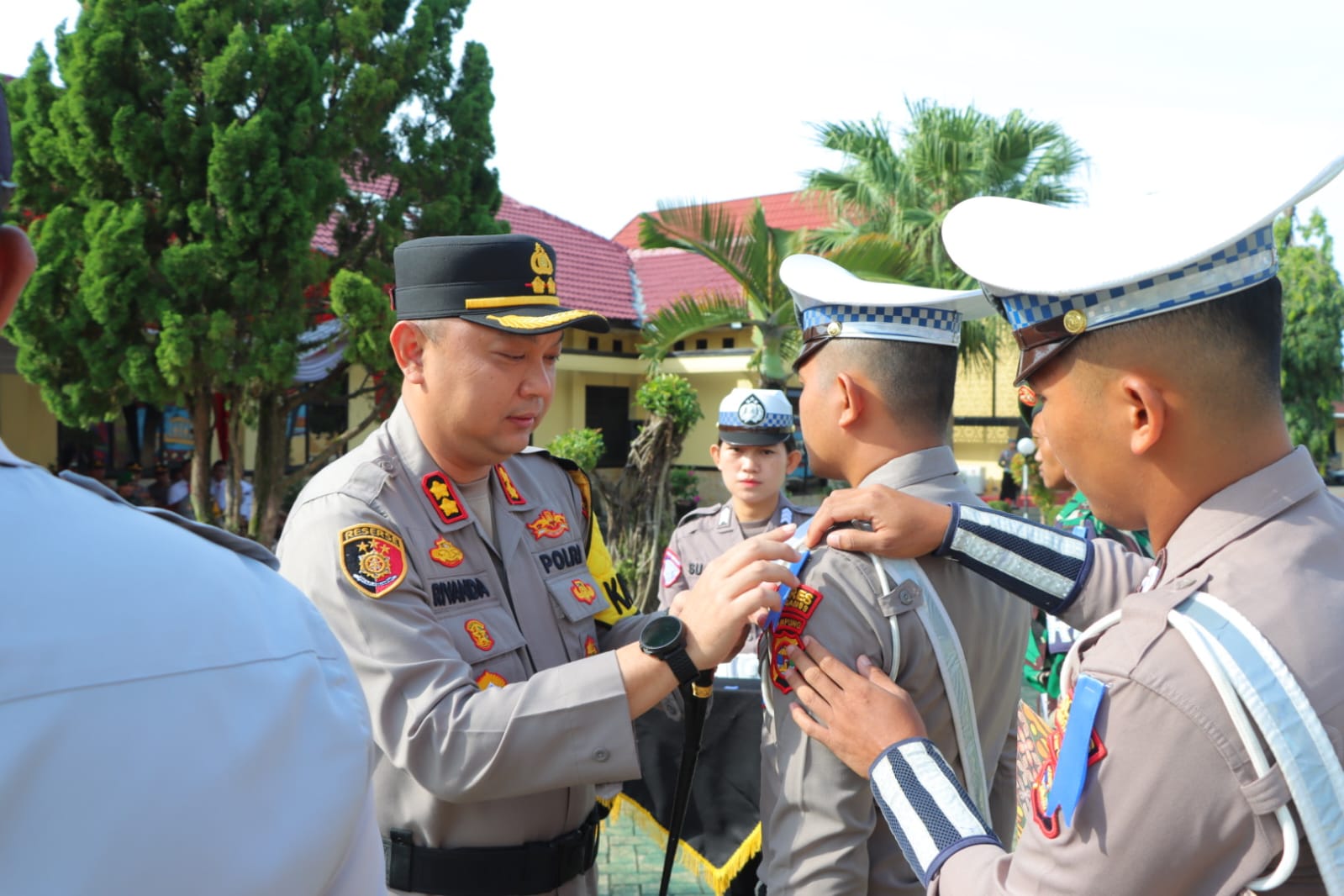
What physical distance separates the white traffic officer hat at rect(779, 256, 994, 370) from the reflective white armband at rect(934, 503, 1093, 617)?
1.28ft

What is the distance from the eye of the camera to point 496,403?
223 cm

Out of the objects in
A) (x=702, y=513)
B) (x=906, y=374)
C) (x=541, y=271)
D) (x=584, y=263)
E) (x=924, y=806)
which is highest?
(x=584, y=263)

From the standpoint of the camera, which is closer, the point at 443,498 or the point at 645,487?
the point at 443,498

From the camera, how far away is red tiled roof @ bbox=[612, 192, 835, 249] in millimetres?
20781

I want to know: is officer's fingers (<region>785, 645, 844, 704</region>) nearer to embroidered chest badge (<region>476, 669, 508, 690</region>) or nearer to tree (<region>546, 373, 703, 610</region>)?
embroidered chest badge (<region>476, 669, 508, 690</region>)

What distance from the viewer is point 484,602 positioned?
7.06ft

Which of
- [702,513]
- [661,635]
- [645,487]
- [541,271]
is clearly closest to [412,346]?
[541,271]

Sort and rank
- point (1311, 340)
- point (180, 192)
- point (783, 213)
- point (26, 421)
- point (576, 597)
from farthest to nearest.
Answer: point (1311, 340) < point (783, 213) < point (26, 421) < point (180, 192) < point (576, 597)

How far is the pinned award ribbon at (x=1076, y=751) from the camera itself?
117 cm

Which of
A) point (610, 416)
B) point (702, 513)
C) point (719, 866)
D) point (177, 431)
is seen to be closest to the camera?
point (719, 866)

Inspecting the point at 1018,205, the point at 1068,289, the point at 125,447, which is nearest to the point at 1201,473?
the point at 1068,289

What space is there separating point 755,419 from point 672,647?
151 inches

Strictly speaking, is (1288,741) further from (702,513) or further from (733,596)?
(702,513)

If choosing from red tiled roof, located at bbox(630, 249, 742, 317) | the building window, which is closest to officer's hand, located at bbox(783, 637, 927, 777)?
the building window
